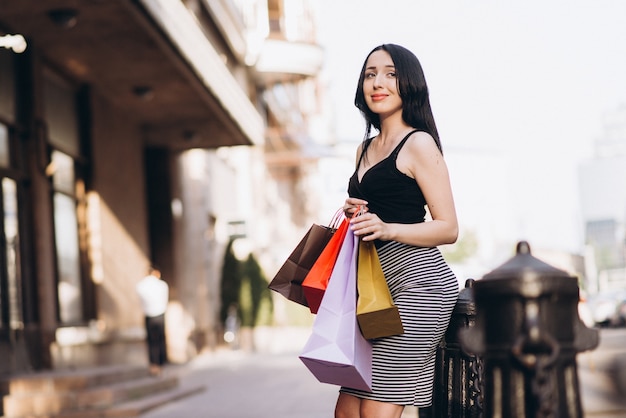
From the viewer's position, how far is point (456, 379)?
4.11 metres

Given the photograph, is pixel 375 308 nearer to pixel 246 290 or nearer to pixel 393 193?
pixel 393 193

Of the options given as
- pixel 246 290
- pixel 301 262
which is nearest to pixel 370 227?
pixel 301 262

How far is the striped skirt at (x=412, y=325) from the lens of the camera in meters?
3.53

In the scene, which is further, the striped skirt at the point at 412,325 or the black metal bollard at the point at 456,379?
the black metal bollard at the point at 456,379

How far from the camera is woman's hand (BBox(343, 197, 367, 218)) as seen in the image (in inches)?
144

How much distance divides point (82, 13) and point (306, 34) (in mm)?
27250

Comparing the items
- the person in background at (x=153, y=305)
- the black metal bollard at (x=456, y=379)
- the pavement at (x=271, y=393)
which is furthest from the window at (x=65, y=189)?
the black metal bollard at (x=456, y=379)

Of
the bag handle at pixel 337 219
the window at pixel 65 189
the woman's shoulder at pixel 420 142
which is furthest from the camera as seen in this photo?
the window at pixel 65 189

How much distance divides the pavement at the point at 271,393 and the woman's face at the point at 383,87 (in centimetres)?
204

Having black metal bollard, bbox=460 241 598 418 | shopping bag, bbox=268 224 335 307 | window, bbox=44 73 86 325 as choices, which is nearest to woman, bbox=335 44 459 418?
shopping bag, bbox=268 224 335 307

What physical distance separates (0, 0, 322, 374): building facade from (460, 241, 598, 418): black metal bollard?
9299 mm

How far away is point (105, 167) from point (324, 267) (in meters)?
13.4

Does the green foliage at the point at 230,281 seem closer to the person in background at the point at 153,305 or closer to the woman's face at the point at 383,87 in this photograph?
the person in background at the point at 153,305

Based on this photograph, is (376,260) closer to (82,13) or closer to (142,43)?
(82,13)
